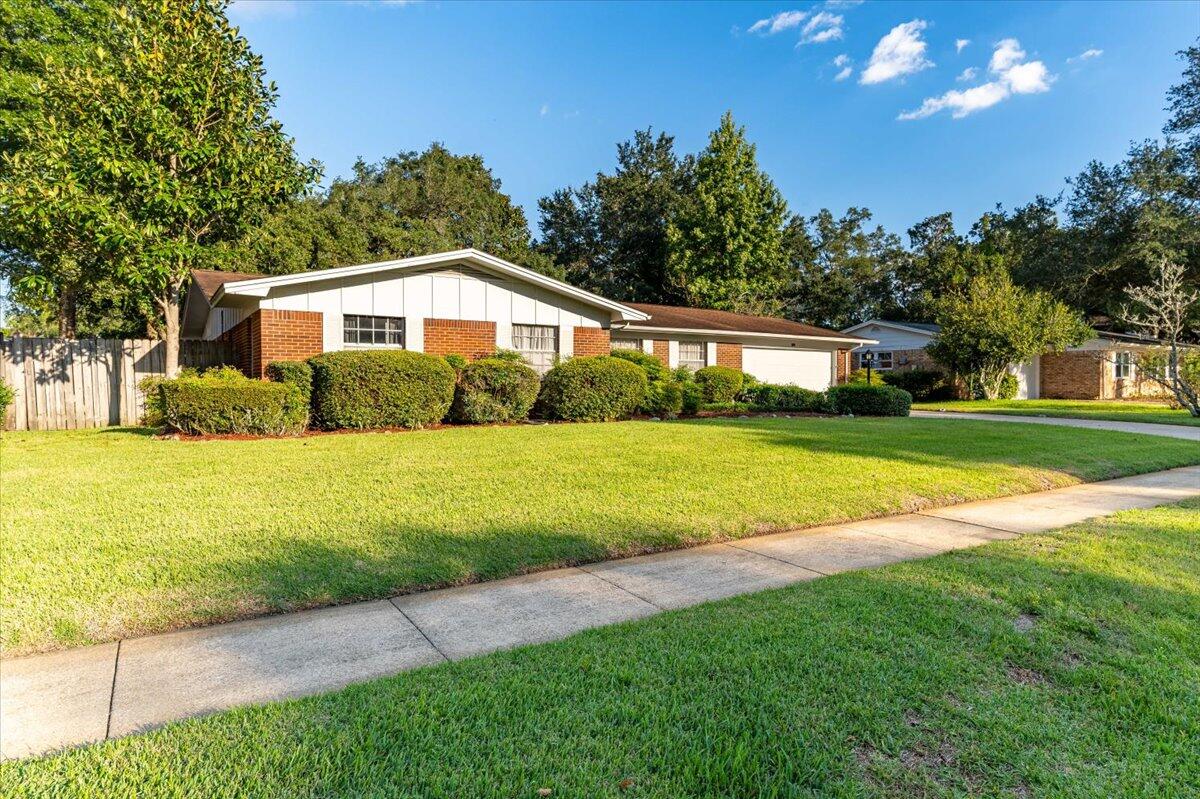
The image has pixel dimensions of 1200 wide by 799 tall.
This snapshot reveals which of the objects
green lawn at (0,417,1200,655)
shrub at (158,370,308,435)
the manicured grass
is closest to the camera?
the manicured grass

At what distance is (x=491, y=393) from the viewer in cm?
1289

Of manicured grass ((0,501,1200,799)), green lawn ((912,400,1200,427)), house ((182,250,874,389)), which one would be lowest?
manicured grass ((0,501,1200,799))

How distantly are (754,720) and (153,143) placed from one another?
14076mm

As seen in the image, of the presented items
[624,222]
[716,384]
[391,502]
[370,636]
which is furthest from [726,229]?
[370,636]

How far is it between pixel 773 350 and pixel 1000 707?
2048 centimetres

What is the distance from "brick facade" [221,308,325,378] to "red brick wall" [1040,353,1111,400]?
106 feet

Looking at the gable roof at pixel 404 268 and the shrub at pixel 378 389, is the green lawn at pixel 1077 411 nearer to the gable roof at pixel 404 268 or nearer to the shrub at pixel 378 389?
the gable roof at pixel 404 268

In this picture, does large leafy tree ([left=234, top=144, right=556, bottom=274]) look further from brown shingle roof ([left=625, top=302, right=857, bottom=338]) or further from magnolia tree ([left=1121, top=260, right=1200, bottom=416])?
magnolia tree ([left=1121, top=260, right=1200, bottom=416])

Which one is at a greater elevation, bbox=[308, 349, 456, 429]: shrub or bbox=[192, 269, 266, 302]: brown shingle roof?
bbox=[192, 269, 266, 302]: brown shingle roof

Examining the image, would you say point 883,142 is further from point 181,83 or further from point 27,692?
point 27,692

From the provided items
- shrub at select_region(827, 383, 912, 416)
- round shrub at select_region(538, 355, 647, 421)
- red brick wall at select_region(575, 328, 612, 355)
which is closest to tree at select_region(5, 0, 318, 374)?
round shrub at select_region(538, 355, 647, 421)

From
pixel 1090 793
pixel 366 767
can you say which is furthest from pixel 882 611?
pixel 366 767

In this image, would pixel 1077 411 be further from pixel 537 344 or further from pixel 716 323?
pixel 537 344

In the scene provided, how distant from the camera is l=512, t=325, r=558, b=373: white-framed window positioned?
15414 millimetres
